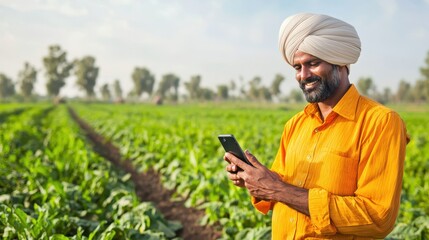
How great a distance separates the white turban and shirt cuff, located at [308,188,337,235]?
629 millimetres

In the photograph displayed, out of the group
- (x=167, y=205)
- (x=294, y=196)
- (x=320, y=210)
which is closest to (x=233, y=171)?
(x=294, y=196)

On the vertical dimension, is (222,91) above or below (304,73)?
above

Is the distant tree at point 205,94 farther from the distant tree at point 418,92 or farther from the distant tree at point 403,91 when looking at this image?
the distant tree at point 403,91

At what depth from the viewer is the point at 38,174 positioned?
6090mm

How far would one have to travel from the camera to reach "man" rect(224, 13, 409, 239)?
6.26 ft

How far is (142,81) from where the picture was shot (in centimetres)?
12381

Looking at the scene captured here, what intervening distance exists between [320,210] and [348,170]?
0.79 ft

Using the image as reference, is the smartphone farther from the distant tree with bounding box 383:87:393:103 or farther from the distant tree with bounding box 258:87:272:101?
the distant tree with bounding box 383:87:393:103

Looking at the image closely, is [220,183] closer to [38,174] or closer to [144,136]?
[38,174]

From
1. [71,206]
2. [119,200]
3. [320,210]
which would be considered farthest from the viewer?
[119,200]

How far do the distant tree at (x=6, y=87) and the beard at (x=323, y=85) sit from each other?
11445cm

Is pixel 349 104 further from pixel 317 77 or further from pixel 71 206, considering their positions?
pixel 71 206

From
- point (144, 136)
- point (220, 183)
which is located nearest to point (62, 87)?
point (144, 136)

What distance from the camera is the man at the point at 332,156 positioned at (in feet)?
6.26
